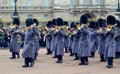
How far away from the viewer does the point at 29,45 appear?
16.8 metres

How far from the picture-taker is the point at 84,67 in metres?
16.9

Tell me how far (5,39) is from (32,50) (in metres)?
14.3

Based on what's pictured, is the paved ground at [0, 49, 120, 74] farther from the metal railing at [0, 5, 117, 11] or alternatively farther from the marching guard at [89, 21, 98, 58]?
the metal railing at [0, 5, 117, 11]

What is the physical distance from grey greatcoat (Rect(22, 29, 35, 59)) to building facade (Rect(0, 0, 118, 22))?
3865 centimetres

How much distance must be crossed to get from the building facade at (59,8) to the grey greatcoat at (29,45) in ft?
127

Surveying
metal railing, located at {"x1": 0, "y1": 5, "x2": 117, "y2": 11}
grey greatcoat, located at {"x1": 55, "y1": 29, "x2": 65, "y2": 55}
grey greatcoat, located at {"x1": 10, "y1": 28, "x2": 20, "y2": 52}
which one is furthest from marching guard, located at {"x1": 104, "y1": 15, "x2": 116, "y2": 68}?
→ metal railing, located at {"x1": 0, "y1": 5, "x2": 117, "y2": 11}

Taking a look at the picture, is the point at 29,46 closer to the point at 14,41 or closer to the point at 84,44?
the point at 84,44

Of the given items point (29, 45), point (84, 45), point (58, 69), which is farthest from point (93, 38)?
point (58, 69)

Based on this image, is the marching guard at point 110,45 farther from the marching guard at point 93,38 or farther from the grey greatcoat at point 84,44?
the marching guard at point 93,38

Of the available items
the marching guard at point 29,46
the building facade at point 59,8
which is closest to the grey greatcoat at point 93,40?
the marching guard at point 29,46

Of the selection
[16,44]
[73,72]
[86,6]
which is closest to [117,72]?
[73,72]

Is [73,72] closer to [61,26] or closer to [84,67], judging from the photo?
[84,67]

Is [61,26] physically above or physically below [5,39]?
above

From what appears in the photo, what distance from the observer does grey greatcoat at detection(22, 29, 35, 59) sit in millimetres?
16656
